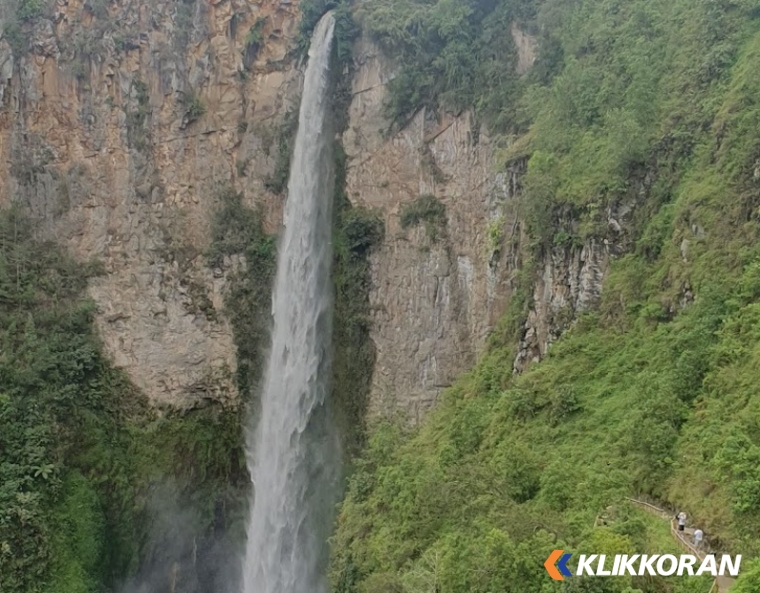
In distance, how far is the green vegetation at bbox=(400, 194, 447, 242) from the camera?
19172 mm

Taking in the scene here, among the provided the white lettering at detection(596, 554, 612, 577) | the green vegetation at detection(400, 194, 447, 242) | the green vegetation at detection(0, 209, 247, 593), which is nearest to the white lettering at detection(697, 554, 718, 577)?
the white lettering at detection(596, 554, 612, 577)

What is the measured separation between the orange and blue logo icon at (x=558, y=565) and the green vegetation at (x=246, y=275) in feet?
47.0

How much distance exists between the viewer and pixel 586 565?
7.72 metres

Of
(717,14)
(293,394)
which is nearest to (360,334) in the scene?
(293,394)

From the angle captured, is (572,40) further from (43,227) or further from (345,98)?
(43,227)

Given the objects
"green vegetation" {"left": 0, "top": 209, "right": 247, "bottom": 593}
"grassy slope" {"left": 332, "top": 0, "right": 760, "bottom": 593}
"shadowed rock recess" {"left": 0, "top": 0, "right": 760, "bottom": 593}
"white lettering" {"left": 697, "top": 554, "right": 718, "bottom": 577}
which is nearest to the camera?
"white lettering" {"left": 697, "top": 554, "right": 718, "bottom": 577}

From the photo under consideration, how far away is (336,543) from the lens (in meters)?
15.7

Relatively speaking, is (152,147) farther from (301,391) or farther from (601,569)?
(601,569)

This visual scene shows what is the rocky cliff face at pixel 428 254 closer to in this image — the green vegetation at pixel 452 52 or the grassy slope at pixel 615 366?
the green vegetation at pixel 452 52

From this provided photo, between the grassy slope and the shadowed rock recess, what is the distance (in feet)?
0.21

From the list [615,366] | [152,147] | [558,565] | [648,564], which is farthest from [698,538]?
[152,147]

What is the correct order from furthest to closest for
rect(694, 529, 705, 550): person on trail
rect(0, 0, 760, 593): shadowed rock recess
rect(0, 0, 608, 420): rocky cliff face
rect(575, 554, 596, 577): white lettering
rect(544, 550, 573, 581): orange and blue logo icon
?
rect(0, 0, 608, 420): rocky cliff face, rect(0, 0, 760, 593): shadowed rock recess, rect(694, 529, 705, 550): person on trail, rect(544, 550, 573, 581): orange and blue logo icon, rect(575, 554, 596, 577): white lettering

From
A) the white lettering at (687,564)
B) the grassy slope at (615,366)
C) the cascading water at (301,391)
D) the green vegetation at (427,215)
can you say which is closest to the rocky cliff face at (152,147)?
the cascading water at (301,391)

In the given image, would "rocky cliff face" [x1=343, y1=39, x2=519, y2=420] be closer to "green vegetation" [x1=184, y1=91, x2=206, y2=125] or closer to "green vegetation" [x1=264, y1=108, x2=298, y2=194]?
"green vegetation" [x1=264, y1=108, x2=298, y2=194]
